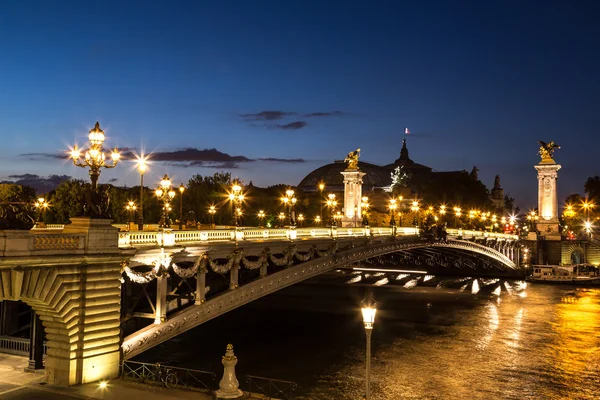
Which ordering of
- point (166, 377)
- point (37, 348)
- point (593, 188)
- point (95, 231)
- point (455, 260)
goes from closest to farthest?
point (95, 231)
point (166, 377)
point (37, 348)
point (455, 260)
point (593, 188)

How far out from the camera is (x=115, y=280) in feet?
76.1

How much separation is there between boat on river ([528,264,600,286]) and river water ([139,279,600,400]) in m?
22.6

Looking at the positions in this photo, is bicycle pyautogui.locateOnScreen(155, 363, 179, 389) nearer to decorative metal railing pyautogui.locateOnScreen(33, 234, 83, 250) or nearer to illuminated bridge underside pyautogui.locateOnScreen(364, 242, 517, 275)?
decorative metal railing pyautogui.locateOnScreen(33, 234, 83, 250)

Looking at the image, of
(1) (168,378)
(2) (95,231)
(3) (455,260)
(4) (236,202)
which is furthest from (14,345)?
(3) (455,260)

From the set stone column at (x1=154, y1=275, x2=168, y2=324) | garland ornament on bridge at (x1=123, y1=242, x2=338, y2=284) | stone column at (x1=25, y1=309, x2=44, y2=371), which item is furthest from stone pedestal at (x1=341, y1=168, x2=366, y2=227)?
stone column at (x1=25, y1=309, x2=44, y2=371)

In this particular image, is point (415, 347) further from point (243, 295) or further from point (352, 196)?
point (352, 196)

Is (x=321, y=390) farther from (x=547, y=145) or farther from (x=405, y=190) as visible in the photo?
(x=405, y=190)

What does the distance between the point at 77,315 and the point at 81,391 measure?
2.58m

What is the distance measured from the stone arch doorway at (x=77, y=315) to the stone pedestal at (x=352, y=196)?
45.3 m

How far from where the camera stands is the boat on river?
289ft

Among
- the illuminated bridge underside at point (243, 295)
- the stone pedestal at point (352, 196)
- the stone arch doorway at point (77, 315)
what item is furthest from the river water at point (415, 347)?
the stone arch doorway at point (77, 315)

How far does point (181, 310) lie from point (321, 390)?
8.06m

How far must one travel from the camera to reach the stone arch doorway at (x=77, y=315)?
68.7 feet

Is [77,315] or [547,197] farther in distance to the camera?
[547,197]
